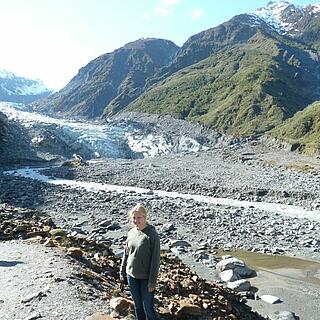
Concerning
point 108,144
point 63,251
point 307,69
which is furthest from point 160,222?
point 307,69

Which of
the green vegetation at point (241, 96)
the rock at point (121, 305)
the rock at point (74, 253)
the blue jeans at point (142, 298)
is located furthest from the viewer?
the green vegetation at point (241, 96)

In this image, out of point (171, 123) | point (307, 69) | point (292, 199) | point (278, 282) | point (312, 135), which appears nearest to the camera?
point (278, 282)

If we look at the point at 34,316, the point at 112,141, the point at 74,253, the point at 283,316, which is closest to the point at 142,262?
the point at 34,316

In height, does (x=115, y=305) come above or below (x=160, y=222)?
above

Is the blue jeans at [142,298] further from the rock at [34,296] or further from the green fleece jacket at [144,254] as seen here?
the rock at [34,296]

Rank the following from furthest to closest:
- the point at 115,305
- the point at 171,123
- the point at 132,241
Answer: the point at 171,123, the point at 115,305, the point at 132,241

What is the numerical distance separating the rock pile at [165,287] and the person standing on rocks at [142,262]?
4.00 ft

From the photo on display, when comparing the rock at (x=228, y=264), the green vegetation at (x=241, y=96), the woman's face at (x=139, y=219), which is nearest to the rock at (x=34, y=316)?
the woman's face at (x=139, y=219)

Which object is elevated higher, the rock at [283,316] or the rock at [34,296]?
the rock at [34,296]

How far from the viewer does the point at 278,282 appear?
20.6m

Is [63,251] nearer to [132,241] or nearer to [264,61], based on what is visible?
[132,241]

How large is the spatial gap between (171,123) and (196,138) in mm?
27723

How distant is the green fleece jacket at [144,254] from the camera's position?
9.34 metres

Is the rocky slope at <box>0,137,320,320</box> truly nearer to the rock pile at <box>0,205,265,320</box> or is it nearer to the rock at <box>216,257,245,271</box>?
the rock at <box>216,257,245,271</box>
